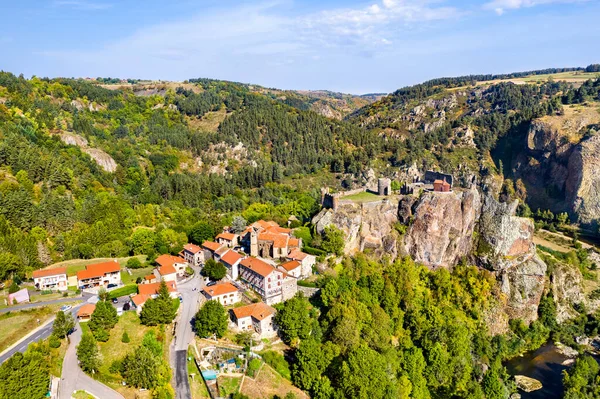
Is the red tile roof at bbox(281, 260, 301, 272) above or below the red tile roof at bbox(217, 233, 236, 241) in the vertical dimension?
below

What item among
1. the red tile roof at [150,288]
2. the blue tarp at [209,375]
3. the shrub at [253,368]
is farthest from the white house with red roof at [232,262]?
the blue tarp at [209,375]

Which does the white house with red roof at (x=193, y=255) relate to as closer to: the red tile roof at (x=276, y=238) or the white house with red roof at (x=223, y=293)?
the red tile roof at (x=276, y=238)

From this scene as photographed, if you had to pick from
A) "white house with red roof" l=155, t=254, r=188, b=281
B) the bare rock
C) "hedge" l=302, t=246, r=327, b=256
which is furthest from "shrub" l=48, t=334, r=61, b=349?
the bare rock

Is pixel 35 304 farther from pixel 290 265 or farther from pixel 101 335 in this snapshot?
pixel 290 265

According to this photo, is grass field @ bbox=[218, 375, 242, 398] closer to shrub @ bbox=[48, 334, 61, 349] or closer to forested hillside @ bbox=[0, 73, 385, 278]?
shrub @ bbox=[48, 334, 61, 349]

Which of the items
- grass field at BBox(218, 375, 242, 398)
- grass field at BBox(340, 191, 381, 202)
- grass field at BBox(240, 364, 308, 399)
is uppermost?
grass field at BBox(340, 191, 381, 202)

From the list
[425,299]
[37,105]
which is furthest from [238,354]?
[37,105]
